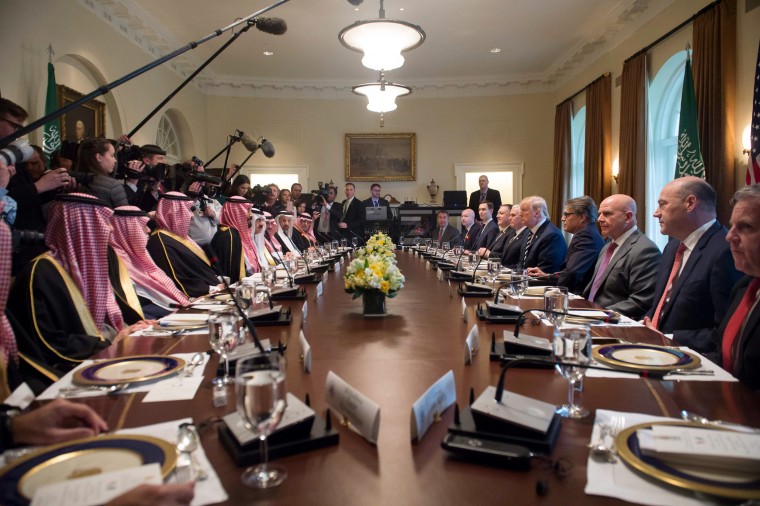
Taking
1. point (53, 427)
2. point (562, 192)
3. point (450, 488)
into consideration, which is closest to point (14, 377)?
point (53, 427)

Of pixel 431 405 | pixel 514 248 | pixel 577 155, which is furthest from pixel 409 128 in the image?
pixel 431 405

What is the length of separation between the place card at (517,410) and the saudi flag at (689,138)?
517 centimetres

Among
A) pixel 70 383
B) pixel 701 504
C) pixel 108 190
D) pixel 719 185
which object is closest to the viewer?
pixel 701 504

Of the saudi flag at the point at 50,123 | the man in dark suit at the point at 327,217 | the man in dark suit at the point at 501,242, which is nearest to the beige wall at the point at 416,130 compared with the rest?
the man in dark suit at the point at 327,217

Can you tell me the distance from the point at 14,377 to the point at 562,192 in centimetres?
955

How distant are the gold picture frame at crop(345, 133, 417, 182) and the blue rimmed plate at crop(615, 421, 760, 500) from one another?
423 inches

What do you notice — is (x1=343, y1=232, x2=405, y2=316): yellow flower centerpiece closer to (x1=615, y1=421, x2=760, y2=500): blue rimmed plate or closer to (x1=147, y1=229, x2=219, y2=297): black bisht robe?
(x1=615, y1=421, x2=760, y2=500): blue rimmed plate

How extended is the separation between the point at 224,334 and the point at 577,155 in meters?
9.81

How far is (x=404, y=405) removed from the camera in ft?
4.27

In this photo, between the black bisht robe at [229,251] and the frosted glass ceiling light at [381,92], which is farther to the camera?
the frosted glass ceiling light at [381,92]

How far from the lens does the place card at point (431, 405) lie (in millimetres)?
1081

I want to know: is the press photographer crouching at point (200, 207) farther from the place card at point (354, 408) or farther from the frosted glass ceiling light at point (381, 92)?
the place card at point (354, 408)

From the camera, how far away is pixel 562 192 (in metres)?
10.2

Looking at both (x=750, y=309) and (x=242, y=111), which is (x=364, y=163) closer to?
(x=242, y=111)
